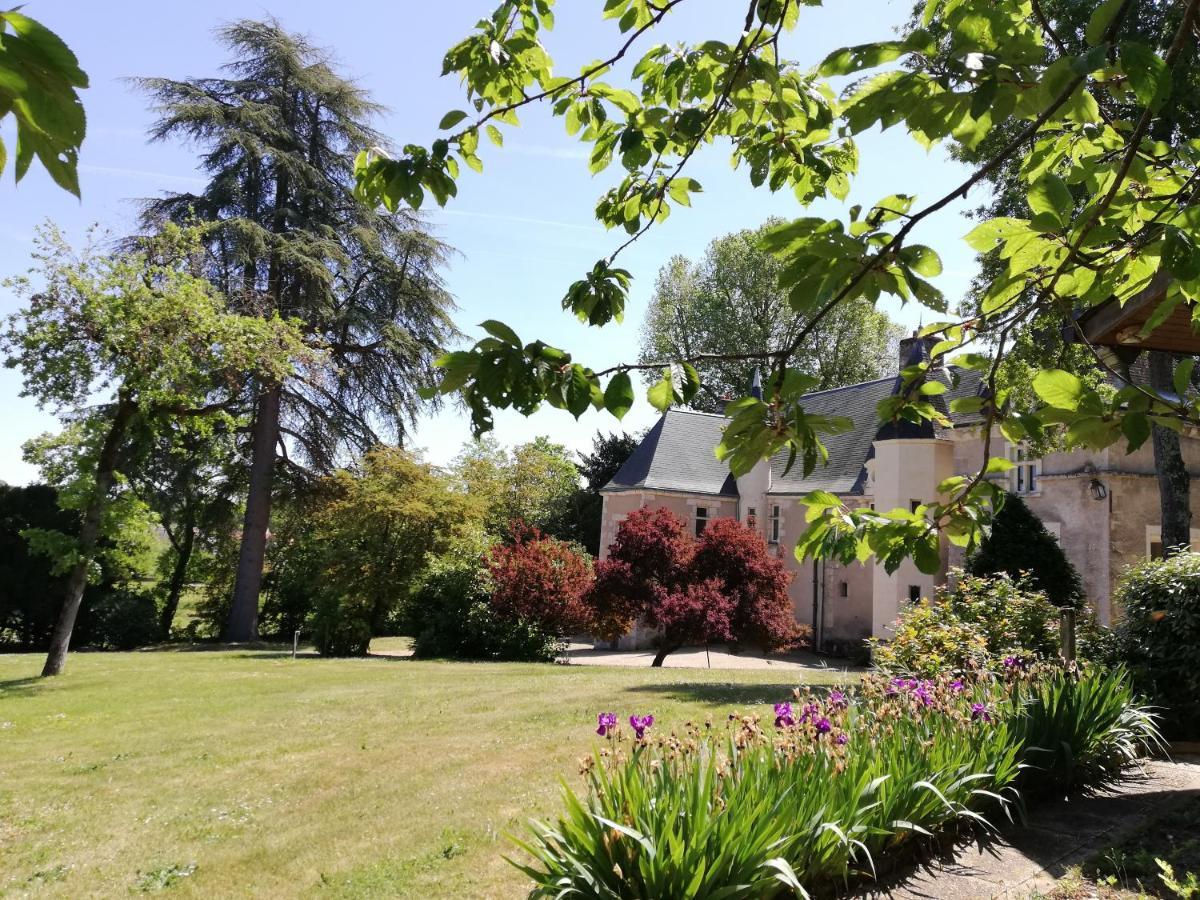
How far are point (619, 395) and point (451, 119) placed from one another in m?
1.32

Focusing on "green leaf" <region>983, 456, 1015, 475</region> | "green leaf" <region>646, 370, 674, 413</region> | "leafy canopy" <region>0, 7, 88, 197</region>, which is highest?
"leafy canopy" <region>0, 7, 88, 197</region>

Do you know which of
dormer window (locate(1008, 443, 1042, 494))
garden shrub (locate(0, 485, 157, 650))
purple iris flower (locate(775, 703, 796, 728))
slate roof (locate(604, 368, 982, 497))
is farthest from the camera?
slate roof (locate(604, 368, 982, 497))

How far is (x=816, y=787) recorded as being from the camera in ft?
11.3

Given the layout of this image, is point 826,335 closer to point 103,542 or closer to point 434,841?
point 103,542

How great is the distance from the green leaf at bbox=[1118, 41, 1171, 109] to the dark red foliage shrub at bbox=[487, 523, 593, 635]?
16780 millimetres

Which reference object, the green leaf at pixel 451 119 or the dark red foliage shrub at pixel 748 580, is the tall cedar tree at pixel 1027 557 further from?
the green leaf at pixel 451 119

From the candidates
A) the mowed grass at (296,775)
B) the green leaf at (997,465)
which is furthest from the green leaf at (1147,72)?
the mowed grass at (296,775)

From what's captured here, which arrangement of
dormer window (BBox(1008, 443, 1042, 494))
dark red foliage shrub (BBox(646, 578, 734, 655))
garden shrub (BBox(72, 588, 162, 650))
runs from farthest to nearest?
garden shrub (BBox(72, 588, 162, 650)) < dormer window (BBox(1008, 443, 1042, 494)) < dark red foliage shrub (BBox(646, 578, 734, 655))

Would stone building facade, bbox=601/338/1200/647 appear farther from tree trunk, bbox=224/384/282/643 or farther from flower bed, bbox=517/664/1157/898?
tree trunk, bbox=224/384/282/643

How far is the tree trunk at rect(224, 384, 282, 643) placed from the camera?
2289cm

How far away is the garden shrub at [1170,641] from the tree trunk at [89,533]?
1422 centimetres

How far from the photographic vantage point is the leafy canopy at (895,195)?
1639 mm

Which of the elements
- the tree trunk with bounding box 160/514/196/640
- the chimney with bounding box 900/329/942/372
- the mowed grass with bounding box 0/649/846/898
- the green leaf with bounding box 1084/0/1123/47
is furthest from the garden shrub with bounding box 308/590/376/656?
the green leaf with bounding box 1084/0/1123/47

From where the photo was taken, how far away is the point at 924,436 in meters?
20.6
